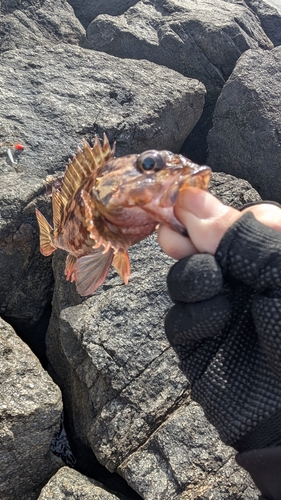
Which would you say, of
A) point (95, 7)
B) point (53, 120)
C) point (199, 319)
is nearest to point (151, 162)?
point (199, 319)

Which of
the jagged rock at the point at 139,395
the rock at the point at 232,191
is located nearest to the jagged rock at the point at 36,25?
the rock at the point at 232,191

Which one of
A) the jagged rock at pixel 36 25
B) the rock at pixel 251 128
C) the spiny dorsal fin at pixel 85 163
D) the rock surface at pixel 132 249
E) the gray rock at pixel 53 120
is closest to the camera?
the spiny dorsal fin at pixel 85 163

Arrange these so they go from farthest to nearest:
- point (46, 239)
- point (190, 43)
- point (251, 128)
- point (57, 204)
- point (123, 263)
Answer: point (190, 43) → point (251, 128) → point (46, 239) → point (57, 204) → point (123, 263)

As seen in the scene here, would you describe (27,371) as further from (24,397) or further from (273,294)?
(273,294)

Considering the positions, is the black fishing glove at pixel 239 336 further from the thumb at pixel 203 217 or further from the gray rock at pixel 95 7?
the gray rock at pixel 95 7

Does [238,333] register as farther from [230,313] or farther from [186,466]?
[186,466]
